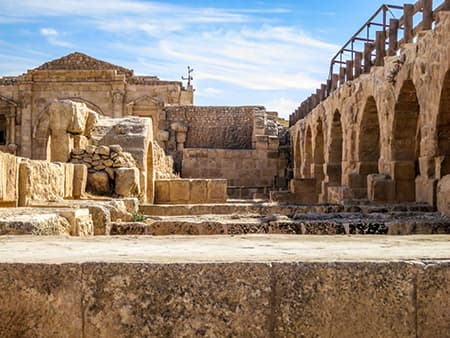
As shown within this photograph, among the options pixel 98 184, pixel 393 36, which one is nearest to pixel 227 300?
pixel 98 184

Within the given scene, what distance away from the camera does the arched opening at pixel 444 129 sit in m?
8.59

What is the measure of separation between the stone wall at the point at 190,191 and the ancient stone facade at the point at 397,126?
9.00ft

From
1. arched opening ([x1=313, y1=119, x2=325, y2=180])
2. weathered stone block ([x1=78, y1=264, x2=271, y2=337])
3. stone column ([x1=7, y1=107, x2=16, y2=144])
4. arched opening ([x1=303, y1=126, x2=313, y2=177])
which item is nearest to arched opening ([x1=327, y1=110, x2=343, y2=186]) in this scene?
arched opening ([x1=313, y1=119, x2=325, y2=180])

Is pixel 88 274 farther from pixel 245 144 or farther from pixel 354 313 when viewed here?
pixel 245 144

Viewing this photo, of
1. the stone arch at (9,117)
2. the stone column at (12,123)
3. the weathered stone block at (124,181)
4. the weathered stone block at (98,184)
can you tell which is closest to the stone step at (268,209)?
the weathered stone block at (124,181)

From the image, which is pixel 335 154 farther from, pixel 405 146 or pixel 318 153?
pixel 405 146

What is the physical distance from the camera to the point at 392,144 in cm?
1122

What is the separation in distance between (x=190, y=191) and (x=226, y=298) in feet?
39.2

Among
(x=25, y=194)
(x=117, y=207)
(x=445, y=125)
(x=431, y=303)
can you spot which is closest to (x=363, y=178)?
(x=445, y=125)

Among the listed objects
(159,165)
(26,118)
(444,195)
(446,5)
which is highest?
(26,118)

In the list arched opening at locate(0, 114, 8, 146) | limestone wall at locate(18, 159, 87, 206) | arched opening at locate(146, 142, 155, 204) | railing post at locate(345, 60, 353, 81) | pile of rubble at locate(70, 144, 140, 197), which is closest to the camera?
limestone wall at locate(18, 159, 87, 206)

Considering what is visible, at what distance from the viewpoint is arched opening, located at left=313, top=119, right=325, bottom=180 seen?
20141 mm

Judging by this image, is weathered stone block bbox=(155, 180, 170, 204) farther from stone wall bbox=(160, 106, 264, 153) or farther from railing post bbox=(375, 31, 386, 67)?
stone wall bbox=(160, 106, 264, 153)

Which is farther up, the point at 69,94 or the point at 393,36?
the point at 69,94
